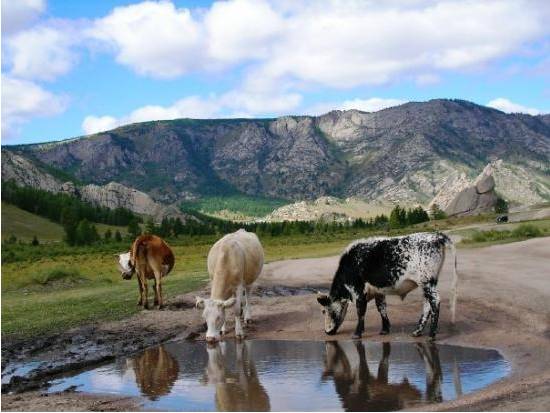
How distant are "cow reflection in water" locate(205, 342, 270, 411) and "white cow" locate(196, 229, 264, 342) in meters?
0.68

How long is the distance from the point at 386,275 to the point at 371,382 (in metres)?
5.04

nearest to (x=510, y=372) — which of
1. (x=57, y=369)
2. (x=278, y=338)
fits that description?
(x=278, y=338)

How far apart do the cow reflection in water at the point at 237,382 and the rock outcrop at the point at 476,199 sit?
15656cm

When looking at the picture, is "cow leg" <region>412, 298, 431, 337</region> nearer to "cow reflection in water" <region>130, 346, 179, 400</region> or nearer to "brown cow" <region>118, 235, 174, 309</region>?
"cow reflection in water" <region>130, 346, 179, 400</region>

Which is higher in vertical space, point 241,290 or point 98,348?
point 241,290

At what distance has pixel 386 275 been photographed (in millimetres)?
17578

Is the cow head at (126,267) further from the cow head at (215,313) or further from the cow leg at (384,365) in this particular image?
the cow leg at (384,365)

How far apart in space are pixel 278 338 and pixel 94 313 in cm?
847

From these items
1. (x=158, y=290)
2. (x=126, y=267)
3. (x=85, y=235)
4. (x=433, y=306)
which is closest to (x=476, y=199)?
(x=85, y=235)

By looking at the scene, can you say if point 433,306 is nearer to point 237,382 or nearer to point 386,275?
point 386,275

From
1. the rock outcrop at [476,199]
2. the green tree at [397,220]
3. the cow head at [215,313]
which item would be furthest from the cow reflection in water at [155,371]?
the rock outcrop at [476,199]

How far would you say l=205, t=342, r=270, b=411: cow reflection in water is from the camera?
11.7 meters

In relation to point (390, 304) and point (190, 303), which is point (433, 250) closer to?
point (390, 304)

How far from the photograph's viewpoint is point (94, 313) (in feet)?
75.8
